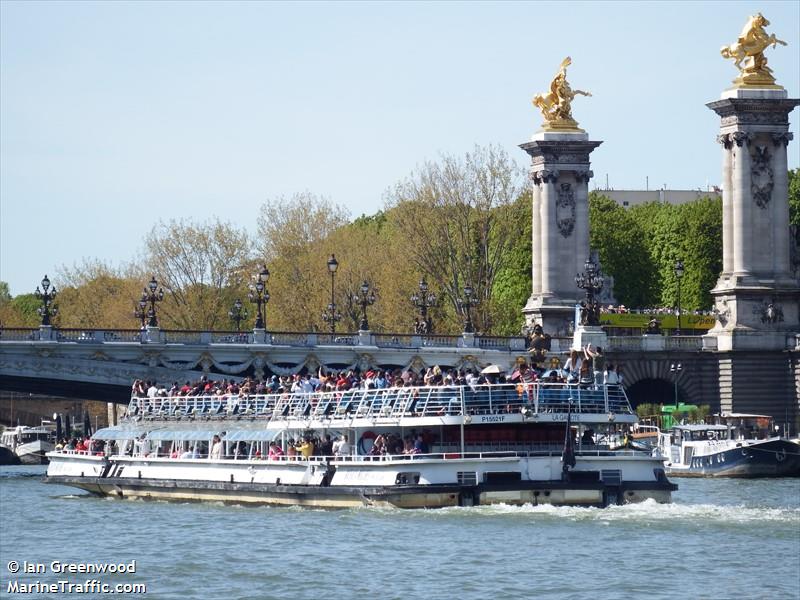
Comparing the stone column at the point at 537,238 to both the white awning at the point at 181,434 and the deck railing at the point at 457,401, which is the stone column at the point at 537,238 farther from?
the deck railing at the point at 457,401

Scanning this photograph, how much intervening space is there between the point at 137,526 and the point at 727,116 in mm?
51481

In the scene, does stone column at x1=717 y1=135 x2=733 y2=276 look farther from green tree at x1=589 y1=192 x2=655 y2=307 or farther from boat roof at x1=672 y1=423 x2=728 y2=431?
green tree at x1=589 y1=192 x2=655 y2=307

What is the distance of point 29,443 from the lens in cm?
12800

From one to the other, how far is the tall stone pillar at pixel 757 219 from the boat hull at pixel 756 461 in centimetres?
2003

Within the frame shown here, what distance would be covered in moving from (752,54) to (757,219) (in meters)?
7.76

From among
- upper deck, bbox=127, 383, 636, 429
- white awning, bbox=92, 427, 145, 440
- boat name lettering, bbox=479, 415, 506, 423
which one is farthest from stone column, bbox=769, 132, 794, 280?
boat name lettering, bbox=479, 415, 506, 423

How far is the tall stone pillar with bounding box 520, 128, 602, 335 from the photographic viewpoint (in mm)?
118812

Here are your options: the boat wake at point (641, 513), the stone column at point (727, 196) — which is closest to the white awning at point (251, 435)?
the boat wake at point (641, 513)

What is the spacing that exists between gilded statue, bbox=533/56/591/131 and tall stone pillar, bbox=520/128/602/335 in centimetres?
74

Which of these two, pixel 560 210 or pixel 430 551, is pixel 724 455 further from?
pixel 430 551

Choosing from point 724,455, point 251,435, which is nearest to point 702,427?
point 724,455

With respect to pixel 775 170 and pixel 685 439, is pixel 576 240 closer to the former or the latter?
pixel 775 170

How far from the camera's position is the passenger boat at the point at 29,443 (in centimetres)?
12612

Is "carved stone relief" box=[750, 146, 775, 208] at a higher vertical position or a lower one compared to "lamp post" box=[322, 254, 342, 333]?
higher
